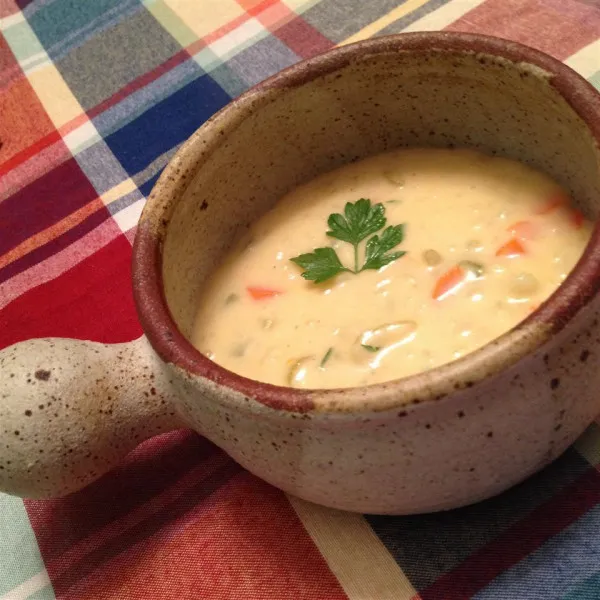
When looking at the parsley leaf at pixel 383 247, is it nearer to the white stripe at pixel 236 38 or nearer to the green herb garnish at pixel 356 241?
the green herb garnish at pixel 356 241

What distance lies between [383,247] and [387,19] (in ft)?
2.17

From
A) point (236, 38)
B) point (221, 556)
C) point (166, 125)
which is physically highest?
point (236, 38)

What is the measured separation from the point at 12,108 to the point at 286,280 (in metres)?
0.88

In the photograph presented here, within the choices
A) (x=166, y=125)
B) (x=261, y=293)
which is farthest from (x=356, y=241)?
(x=166, y=125)

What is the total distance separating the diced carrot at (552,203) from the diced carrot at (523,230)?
1.0 inches

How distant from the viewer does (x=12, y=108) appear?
1.60 metres

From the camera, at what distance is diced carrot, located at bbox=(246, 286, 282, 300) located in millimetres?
989

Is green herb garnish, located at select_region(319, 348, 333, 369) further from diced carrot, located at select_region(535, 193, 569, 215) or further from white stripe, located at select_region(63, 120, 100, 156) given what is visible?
white stripe, located at select_region(63, 120, 100, 156)

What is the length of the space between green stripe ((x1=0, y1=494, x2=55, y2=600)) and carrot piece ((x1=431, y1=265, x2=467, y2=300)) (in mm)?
543

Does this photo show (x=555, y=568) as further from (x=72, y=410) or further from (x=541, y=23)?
(x=541, y=23)

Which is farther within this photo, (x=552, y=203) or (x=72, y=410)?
(x=552, y=203)

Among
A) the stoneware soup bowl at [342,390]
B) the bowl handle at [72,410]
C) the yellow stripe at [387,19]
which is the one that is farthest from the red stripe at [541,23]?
the bowl handle at [72,410]

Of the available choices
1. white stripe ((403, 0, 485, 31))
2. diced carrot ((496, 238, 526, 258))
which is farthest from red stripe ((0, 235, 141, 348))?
white stripe ((403, 0, 485, 31))

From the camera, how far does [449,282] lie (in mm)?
910
